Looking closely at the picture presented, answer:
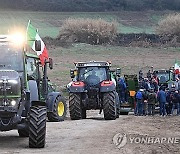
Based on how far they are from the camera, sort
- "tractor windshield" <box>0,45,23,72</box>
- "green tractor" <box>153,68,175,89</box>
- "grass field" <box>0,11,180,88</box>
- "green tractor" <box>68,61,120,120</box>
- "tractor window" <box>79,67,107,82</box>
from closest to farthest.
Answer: "tractor windshield" <box>0,45,23,72</box> → "green tractor" <box>68,61,120,120</box> → "tractor window" <box>79,67,107,82</box> → "green tractor" <box>153,68,175,89</box> → "grass field" <box>0,11,180,88</box>

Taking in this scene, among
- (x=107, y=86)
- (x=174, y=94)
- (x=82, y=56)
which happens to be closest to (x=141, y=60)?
(x=82, y=56)

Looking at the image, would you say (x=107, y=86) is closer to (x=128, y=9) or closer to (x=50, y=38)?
(x=50, y=38)

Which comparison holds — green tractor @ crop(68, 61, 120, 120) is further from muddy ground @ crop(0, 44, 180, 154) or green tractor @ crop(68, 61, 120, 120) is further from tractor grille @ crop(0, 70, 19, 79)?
tractor grille @ crop(0, 70, 19, 79)

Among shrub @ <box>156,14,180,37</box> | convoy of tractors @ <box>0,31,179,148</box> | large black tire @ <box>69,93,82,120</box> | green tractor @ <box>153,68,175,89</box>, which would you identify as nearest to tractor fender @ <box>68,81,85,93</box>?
convoy of tractors @ <box>0,31,179,148</box>

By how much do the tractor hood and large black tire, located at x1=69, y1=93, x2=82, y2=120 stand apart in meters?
8.21

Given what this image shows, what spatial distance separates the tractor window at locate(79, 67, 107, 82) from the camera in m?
22.3

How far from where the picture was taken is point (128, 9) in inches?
2623

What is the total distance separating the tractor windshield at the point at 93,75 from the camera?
22188 millimetres

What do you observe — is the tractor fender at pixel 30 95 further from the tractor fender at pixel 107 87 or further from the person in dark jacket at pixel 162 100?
the person in dark jacket at pixel 162 100

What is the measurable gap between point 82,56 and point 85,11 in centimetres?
2106

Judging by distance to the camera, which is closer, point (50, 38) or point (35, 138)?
point (35, 138)

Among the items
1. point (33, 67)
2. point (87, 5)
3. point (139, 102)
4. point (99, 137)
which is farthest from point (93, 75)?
point (87, 5)

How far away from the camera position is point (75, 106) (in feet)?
71.1

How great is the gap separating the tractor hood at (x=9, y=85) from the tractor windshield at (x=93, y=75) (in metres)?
8.77
